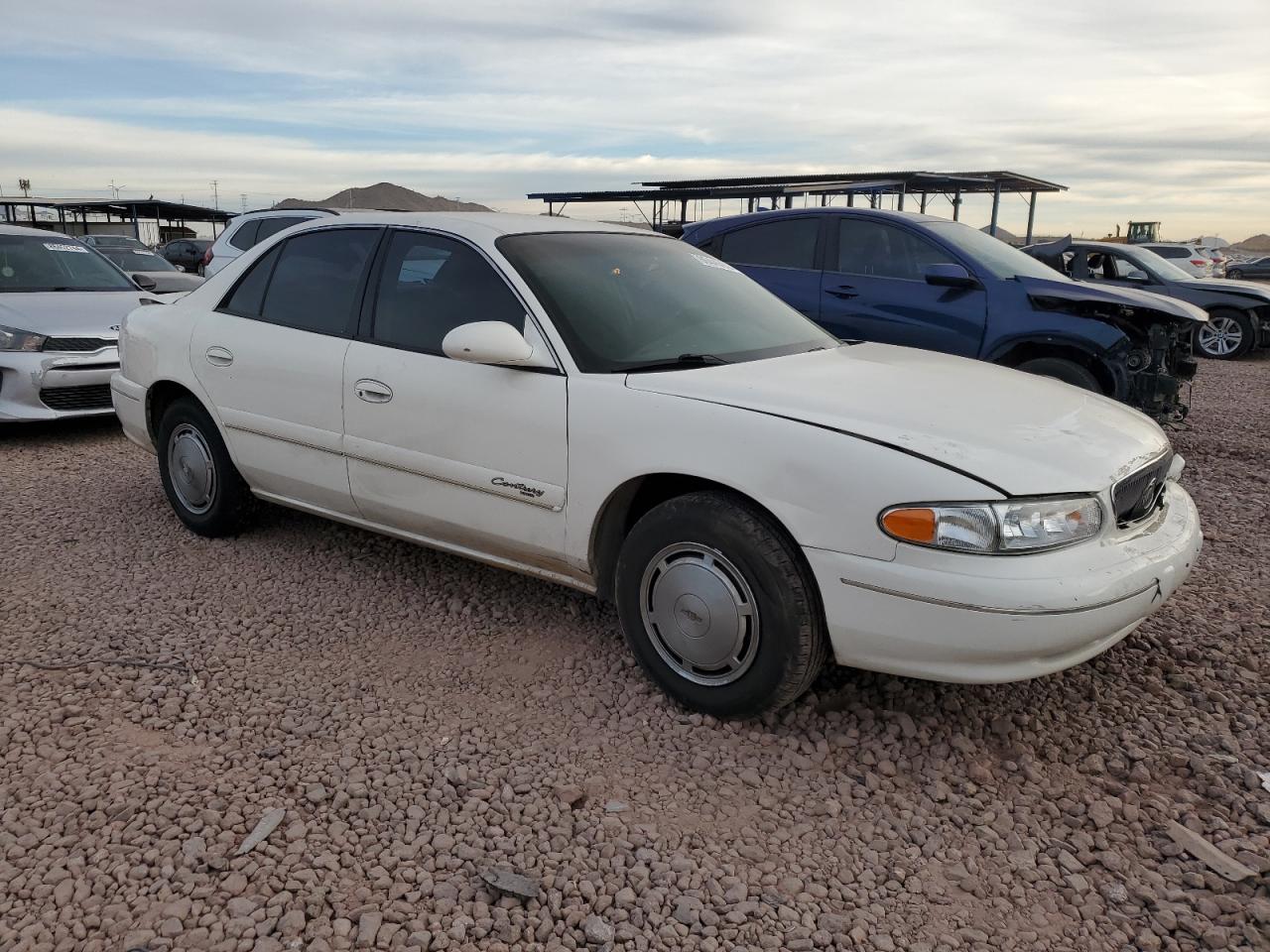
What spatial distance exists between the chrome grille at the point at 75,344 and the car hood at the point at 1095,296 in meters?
6.54

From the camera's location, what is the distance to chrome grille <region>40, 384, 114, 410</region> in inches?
269

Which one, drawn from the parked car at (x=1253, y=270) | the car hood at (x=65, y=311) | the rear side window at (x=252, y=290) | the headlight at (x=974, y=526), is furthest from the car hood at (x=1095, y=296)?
the parked car at (x=1253, y=270)

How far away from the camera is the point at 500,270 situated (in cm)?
357

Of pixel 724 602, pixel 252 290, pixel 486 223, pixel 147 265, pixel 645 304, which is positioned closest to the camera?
pixel 724 602

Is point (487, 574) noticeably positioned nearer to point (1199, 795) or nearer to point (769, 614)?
point (769, 614)

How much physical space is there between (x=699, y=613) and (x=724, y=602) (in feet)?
0.33

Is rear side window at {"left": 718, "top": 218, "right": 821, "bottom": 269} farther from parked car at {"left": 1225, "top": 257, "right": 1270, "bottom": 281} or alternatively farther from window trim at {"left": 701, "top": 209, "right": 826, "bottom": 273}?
parked car at {"left": 1225, "top": 257, "right": 1270, "bottom": 281}

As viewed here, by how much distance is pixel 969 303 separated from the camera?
6.76 metres

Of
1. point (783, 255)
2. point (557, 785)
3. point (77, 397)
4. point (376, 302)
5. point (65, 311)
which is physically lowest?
point (557, 785)

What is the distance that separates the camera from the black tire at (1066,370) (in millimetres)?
6637

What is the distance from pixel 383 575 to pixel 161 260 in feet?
54.6

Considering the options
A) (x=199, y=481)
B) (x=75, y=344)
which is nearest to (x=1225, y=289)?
(x=199, y=481)

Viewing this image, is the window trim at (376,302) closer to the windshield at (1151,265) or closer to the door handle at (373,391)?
the door handle at (373,391)

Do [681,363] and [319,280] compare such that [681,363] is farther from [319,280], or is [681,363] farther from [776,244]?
[776,244]
